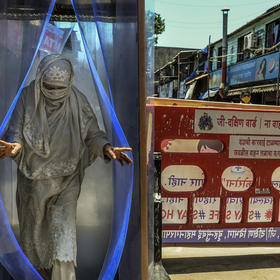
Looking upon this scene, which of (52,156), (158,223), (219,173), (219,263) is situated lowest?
(219,263)

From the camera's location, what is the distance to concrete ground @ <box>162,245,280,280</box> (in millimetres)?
3606

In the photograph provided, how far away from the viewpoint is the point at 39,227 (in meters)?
2.52

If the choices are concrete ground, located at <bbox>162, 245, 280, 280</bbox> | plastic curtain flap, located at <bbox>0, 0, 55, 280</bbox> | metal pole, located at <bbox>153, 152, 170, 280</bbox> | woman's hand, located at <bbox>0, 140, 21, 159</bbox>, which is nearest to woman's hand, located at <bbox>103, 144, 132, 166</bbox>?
woman's hand, located at <bbox>0, 140, 21, 159</bbox>

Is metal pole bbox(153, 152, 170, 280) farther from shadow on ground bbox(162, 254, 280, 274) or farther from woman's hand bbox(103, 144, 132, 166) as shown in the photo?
woman's hand bbox(103, 144, 132, 166)

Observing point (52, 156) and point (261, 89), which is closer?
point (52, 156)

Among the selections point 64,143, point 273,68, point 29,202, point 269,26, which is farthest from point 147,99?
point 269,26

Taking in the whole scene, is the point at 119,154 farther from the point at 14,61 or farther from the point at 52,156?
the point at 14,61

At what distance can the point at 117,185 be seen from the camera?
8.57ft

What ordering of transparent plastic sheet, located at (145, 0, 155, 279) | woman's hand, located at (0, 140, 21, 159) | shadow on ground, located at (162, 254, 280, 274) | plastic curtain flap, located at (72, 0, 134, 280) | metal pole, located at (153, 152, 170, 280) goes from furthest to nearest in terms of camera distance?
shadow on ground, located at (162, 254, 280, 274) → metal pole, located at (153, 152, 170, 280) → transparent plastic sheet, located at (145, 0, 155, 279) → plastic curtain flap, located at (72, 0, 134, 280) → woman's hand, located at (0, 140, 21, 159)

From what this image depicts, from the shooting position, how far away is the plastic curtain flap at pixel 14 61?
228 cm

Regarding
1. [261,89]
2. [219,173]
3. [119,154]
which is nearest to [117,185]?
[119,154]

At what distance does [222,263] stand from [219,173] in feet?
3.59

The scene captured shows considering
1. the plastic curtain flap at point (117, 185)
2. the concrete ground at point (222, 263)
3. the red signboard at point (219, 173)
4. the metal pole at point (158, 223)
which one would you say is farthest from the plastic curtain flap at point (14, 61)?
the concrete ground at point (222, 263)

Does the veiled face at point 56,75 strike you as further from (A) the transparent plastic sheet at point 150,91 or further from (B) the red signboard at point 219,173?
(B) the red signboard at point 219,173
